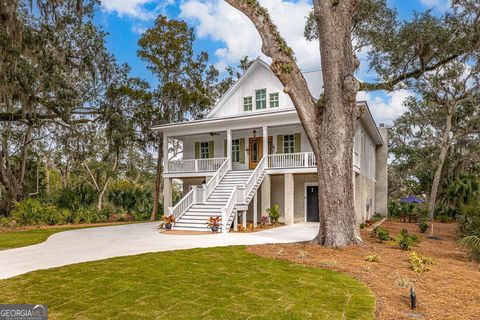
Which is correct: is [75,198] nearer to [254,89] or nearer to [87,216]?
[87,216]

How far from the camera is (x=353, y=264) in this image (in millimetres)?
7328

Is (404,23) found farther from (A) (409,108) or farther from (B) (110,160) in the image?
(B) (110,160)

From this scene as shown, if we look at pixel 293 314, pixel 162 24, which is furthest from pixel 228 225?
pixel 162 24

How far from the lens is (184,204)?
15555 millimetres

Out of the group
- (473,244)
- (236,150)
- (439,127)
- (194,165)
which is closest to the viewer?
(473,244)

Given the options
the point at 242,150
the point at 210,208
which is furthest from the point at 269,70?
the point at 210,208

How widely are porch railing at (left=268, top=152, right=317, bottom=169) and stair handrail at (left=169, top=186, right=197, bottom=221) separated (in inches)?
157

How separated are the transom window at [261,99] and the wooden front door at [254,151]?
1764 mm

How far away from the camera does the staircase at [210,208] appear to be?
14.4 meters

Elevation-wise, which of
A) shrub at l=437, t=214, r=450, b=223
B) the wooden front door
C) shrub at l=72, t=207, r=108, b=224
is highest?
the wooden front door

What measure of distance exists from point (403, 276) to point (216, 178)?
37.5 feet

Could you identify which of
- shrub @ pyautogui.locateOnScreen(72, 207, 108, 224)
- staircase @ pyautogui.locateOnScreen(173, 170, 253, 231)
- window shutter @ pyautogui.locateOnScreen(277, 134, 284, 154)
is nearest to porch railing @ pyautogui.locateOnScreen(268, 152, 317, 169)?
window shutter @ pyautogui.locateOnScreen(277, 134, 284, 154)

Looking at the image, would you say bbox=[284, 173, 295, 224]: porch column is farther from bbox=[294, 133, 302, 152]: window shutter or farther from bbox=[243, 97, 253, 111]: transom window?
bbox=[243, 97, 253, 111]: transom window

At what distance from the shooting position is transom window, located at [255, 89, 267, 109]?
19328 millimetres
